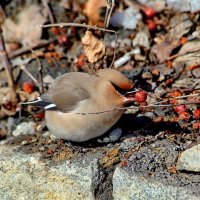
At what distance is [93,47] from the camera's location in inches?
152

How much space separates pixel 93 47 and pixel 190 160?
112cm

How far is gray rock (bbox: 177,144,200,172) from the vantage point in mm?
3158

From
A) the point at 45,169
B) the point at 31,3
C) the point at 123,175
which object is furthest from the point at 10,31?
the point at 123,175

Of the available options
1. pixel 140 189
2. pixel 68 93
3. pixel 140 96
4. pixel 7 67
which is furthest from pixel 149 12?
pixel 140 189

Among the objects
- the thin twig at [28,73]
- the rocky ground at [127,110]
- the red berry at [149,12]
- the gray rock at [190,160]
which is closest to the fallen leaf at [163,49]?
the rocky ground at [127,110]

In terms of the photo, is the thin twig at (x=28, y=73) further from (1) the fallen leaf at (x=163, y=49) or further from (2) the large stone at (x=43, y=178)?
(1) the fallen leaf at (x=163, y=49)

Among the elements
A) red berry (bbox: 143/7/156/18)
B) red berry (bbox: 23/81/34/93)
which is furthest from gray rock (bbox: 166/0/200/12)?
red berry (bbox: 23/81/34/93)

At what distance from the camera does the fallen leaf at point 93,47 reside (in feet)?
12.6

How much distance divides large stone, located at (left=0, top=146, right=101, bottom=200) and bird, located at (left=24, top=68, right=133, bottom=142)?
0.64ft

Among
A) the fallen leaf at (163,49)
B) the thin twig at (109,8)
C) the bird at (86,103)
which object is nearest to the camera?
the bird at (86,103)

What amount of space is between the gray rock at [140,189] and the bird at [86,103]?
0.30 meters

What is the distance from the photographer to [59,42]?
16.3ft

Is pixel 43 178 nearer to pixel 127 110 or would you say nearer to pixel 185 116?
pixel 127 110

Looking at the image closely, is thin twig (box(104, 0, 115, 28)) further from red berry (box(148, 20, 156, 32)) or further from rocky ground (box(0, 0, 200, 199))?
red berry (box(148, 20, 156, 32))
